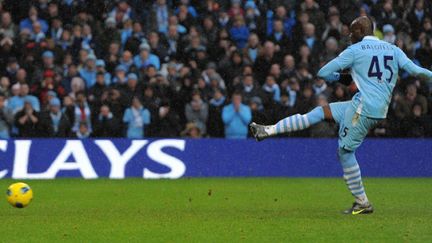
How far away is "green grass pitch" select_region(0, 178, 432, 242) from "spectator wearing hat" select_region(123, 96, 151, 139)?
2038 mm

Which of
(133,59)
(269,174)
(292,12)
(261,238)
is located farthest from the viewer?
(292,12)

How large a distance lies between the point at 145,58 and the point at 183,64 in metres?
0.93

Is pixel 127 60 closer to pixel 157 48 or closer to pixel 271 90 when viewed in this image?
pixel 157 48

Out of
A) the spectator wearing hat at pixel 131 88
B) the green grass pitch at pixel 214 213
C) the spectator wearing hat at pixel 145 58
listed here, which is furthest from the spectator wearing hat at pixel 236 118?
the green grass pitch at pixel 214 213

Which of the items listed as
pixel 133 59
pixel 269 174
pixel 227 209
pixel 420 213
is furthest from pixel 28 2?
pixel 420 213

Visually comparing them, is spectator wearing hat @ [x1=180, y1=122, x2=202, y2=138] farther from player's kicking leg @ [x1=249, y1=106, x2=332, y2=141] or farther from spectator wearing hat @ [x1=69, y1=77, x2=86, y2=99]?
player's kicking leg @ [x1=249, y1=106, x2=332, y2=141]

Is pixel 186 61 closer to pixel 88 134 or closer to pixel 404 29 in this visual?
pixel 88 134

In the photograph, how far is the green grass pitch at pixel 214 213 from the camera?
1062 cm

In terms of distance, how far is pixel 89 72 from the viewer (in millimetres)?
22344

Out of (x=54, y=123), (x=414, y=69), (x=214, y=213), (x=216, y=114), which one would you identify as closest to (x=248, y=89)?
(x=216, y=114)

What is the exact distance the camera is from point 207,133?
2197 cm

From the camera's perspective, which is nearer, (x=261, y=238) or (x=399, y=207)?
(x=261, y=238)

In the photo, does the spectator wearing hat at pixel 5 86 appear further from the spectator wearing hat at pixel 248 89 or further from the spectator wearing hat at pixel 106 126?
the spectator wearing hat at pixel 248 89

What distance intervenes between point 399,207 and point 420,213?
1.02 meters
